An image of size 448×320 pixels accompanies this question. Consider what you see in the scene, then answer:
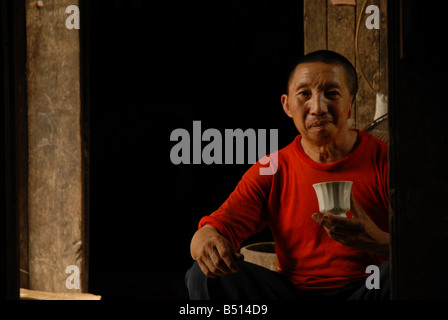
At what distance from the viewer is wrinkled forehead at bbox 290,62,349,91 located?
1.85 m

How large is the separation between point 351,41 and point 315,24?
24 centimetres

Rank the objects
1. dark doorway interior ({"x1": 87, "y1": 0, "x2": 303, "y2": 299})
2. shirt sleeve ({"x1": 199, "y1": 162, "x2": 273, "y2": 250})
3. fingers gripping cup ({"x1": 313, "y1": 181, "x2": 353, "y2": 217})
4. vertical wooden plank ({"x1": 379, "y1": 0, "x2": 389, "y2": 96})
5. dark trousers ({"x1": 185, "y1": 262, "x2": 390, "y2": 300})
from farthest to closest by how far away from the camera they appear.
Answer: dark doorway interior ({"x1": 87, "y1": 0, "x2": 303, "y2": 299})
vertical wooden plank ({"x1": 379, "y1": 0, "x2": 389, "y2": 96})
shirt sleeve ({"x1": 199, "y1": 162, "x2": 273, "y2": 250})
dark trousers ({"x1": 185, "y1": 262, "x2": 390, "y2": 300})
fingers gripping cup ({"x1": 313, "y1": 181, "x2": 353, "y2": 217})

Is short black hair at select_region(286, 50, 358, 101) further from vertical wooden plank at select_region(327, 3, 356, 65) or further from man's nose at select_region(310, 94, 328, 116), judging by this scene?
vertical wooden plank at select_region(327, 3, 356, 65)

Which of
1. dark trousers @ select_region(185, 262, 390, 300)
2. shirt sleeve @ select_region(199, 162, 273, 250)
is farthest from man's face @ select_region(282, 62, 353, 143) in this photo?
dark trousers @ select_region(185, 262, 390, 300)

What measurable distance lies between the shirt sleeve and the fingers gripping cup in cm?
38

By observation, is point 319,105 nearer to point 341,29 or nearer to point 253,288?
point 253,288

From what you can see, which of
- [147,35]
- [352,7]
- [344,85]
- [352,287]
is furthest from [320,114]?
[147,35]

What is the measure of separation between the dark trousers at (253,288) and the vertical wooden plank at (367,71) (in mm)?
1173

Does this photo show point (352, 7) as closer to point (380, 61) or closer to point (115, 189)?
point (380, 61)

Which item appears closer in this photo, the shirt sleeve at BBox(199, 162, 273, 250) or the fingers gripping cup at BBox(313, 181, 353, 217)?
the fingers gripping cup at BBox(313, 181, 353, 217)

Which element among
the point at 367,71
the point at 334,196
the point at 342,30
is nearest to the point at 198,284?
the point at 334,196

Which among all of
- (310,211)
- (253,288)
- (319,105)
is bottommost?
(253,288)

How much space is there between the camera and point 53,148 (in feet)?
8.75

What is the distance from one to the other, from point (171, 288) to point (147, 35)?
5.39 feet
